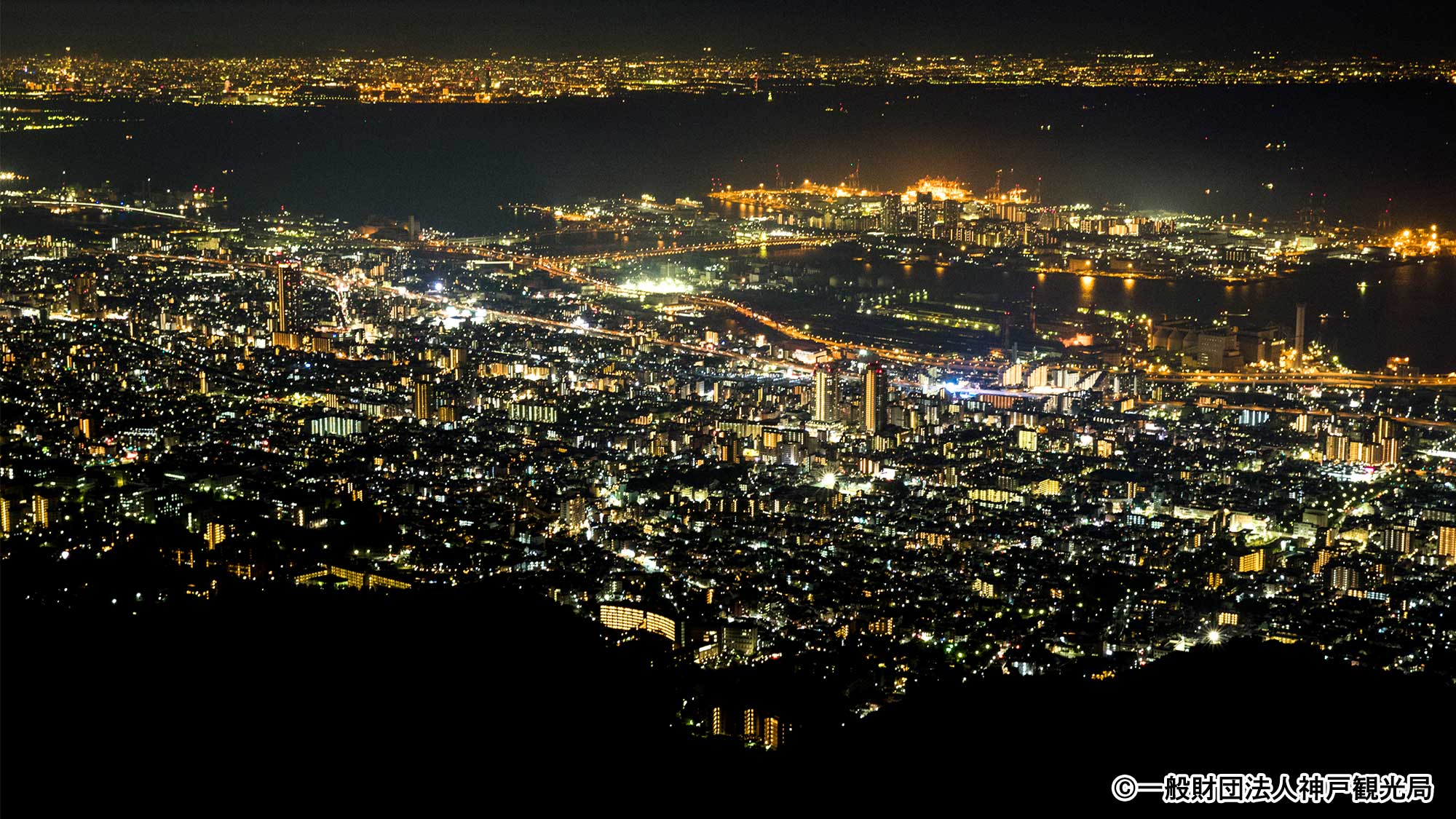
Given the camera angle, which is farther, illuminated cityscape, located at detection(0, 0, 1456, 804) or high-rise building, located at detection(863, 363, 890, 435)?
high-rise building, located at detection(863, 363, 890, 435)

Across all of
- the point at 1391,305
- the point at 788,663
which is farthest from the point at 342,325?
the point at 788,663

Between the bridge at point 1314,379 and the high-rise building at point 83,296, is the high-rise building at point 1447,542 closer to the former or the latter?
the bridge at point 1314,379

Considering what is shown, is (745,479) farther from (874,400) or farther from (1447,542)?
(1447,542)

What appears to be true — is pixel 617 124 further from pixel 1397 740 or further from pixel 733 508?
pixel 1397 740

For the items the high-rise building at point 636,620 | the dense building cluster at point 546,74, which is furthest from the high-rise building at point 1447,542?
the dense building cluster at point 546,74

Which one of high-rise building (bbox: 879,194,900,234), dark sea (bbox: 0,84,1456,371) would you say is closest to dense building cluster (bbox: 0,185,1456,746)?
dark sea (bbox: 0,84,1456,371)

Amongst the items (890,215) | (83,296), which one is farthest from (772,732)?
(890,215)

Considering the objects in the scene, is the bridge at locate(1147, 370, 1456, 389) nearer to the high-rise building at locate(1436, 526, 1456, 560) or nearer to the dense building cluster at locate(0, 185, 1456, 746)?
the dense building cluster at locate(0, 185, 1456, 746)
